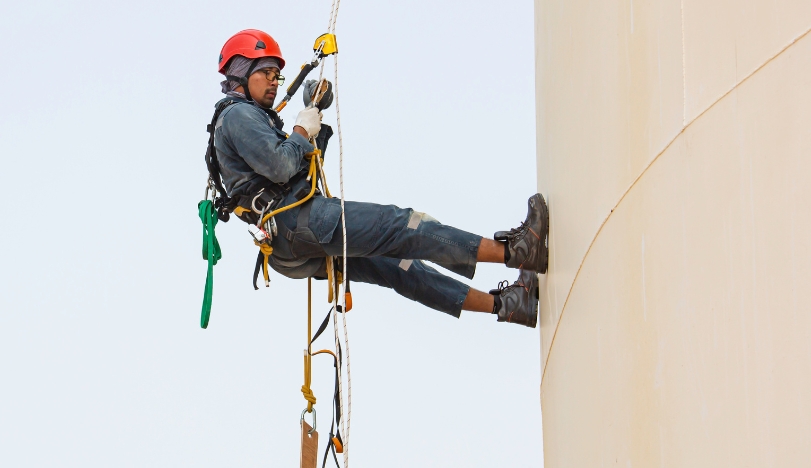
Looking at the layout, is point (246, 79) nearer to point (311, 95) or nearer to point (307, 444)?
point (311, 95)

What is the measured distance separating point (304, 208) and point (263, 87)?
0.86 m

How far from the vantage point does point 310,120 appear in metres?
5.81

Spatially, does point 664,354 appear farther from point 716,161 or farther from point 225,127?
point 225,127

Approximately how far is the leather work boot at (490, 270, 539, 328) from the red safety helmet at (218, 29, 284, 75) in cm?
187

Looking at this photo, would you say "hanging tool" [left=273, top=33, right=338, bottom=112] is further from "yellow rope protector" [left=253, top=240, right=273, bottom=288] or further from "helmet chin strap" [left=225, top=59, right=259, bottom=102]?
"yellow rope protector" [left=253, top=240, right=273, bottom=288]

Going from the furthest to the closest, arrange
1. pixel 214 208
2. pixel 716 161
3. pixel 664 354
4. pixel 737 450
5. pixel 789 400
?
pixel 214 208
pixel 664 354
pixel 716 161
pixel 737 450
pixel 789 400

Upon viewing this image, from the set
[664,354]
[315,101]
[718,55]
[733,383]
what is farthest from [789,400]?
[315,101]

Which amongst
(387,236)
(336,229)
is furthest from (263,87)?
(387,236)

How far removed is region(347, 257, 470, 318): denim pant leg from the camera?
19.5 feet

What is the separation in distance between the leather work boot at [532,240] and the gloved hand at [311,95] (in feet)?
4.28

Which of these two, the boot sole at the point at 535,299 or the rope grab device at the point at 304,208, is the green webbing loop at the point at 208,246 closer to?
the rope grab device at the point at 304,208

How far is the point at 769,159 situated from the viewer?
268cm

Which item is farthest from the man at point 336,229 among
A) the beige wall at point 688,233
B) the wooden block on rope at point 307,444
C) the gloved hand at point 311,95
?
the beige wall at point 688,233

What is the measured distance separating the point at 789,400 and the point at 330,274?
11.9 feet
